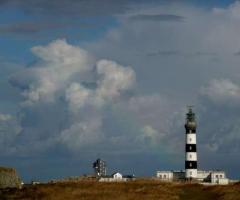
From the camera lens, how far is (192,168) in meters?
111

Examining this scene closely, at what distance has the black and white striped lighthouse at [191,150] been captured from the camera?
110 metres

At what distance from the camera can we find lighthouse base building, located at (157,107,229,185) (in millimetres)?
110312

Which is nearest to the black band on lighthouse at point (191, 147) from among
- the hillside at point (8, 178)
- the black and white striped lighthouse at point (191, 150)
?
the black and white striped lighthouse at point (191, 150)

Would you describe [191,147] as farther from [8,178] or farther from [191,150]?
[8,178]

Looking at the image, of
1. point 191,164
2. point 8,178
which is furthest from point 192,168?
point 8,178

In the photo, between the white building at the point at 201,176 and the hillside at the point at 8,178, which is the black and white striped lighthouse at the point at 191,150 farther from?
the hillside at the point at 8,178

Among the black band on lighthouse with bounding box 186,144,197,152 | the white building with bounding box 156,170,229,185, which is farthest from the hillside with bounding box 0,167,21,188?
the white building with bounding box 156,170,229,185

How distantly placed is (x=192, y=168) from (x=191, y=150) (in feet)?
9.56

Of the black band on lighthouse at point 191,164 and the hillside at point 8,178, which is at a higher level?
the black band on lighthouse at point 191,164

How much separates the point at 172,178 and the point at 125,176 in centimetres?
1161

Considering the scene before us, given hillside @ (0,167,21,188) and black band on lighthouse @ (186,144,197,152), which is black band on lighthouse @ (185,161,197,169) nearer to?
black band on lighthouse @ (186,144,197,152)

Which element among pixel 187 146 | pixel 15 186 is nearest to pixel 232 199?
pixel 15 186

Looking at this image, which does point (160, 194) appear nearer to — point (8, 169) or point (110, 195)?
point (110, 195)

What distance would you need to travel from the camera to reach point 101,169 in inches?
5276
